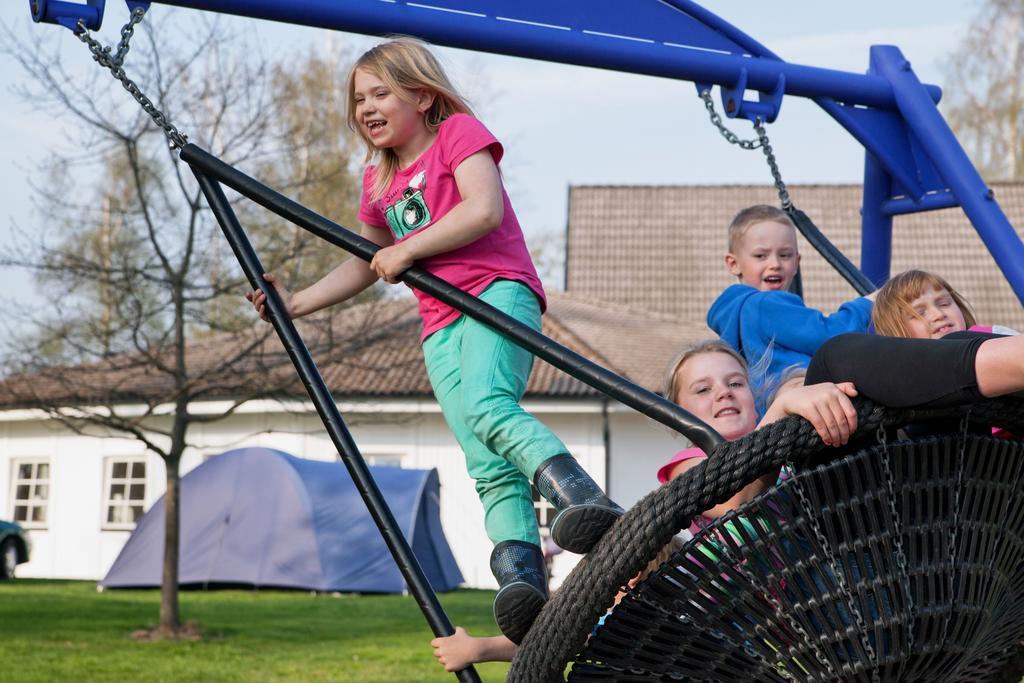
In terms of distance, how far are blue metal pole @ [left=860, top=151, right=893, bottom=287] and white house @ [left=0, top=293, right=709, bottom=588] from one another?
15838 mm

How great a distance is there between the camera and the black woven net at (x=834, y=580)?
1942 mm

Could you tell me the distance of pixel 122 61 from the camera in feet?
9.77

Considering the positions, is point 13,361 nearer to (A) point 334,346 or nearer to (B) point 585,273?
(A) point 334,346

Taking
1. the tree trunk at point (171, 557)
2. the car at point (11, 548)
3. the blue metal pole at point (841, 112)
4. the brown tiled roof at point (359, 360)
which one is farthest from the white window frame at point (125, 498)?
the blue metal pole at point (841, 112)

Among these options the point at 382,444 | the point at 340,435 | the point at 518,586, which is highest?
the point at 340,435

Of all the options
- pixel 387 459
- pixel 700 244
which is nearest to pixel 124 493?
pixel 387 459

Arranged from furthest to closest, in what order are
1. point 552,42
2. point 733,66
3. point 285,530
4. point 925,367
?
point 285,530 → point 733,66 → point 552,42 → point 925,367

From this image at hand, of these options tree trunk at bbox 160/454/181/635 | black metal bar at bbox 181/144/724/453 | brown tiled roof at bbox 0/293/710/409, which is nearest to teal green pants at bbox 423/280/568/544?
black metal bar at bbox 181/144/724/453

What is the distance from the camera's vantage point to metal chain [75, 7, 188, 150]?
279 centimetres

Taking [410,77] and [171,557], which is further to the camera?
[171,557]

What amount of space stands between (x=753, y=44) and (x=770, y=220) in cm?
72

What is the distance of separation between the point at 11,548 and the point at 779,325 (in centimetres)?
2180

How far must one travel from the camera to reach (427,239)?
→ 258cm

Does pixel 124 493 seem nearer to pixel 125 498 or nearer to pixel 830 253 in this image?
pixel 125 498
